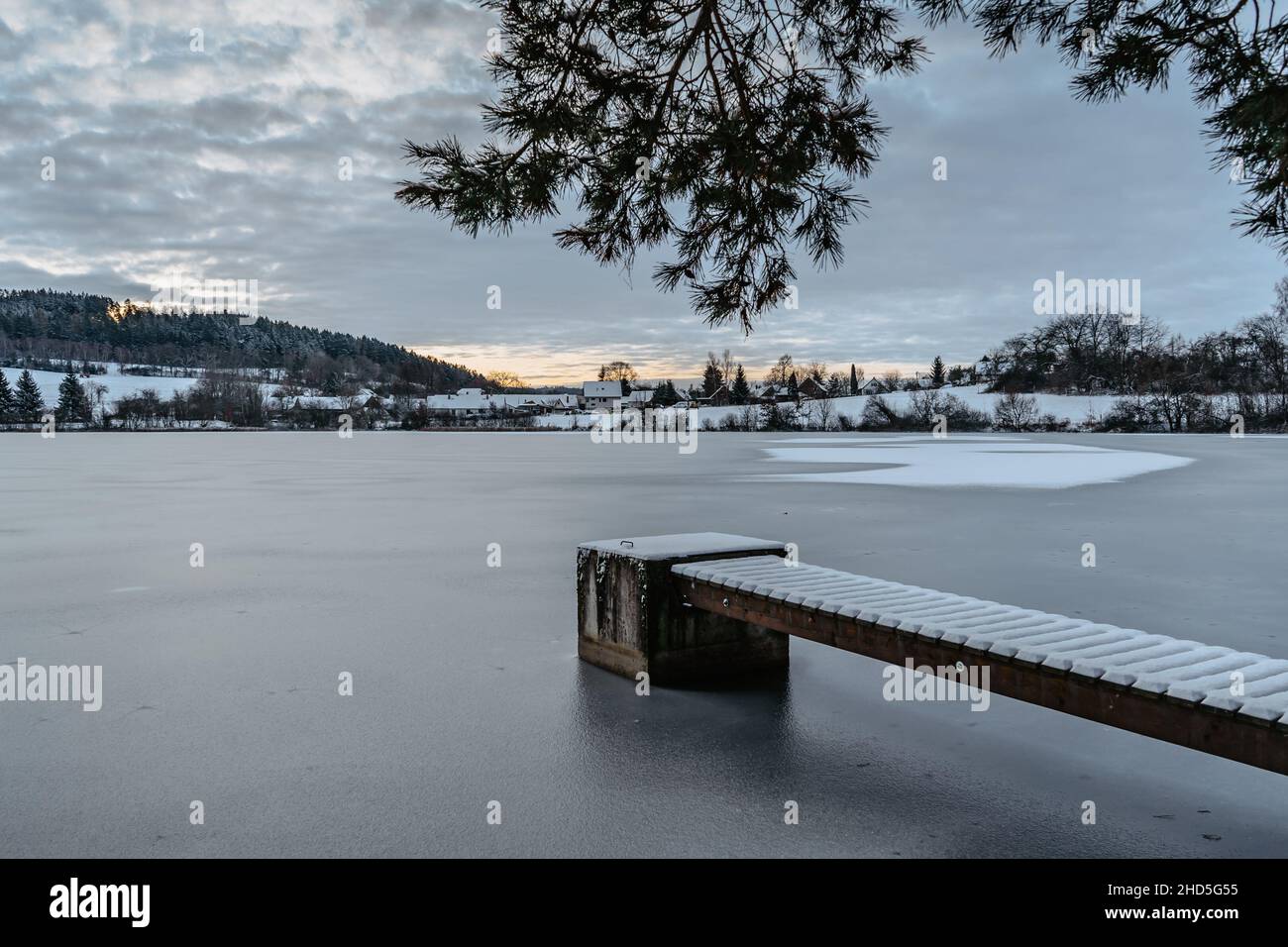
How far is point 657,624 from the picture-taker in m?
4.12

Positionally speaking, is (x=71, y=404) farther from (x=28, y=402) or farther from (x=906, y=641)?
(x=906, y=641)

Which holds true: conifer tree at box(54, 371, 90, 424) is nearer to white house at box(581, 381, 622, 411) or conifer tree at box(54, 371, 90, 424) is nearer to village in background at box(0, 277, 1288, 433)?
village in background at box(0, 277, 1288, 433)

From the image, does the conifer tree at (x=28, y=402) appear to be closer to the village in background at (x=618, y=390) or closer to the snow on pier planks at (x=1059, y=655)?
the village in background at (x=618, y=390)

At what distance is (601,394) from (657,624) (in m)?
135

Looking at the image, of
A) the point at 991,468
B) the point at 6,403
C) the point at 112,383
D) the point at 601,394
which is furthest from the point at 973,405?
the point at 112,383

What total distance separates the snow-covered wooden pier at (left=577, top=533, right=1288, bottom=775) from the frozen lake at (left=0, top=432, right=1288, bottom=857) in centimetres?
27

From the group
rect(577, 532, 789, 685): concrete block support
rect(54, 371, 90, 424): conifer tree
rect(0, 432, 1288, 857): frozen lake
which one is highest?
rect(54, 371, 90, 424): conifer tree

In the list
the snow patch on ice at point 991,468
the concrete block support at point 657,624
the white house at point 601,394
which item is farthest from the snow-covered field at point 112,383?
the concrete block support at point 657,624

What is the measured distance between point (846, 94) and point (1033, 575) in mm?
3903

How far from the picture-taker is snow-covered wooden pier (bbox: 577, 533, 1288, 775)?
2.24 m

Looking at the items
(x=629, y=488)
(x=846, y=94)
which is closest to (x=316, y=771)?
(x=846, y=94)

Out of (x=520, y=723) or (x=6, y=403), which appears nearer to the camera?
(x=520, y=723)

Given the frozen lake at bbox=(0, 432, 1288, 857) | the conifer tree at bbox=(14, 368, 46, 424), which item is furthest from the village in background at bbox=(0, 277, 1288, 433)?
the frozen lake at bbox=(0, 432, 1288, 857)
